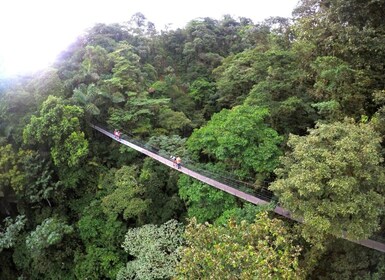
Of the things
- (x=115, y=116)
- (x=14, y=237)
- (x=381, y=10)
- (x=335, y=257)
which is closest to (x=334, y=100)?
(x=381, y=10)

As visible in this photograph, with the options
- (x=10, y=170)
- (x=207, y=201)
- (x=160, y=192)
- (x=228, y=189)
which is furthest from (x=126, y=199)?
(x=10, y=170)

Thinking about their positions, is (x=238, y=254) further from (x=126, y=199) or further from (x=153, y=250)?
(x=126, y=199)

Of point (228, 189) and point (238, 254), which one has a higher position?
point (238, 254)

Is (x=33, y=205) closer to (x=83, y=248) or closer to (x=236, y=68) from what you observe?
(x=83, y=248)

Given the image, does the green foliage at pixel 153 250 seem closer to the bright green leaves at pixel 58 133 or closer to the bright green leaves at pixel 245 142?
the bright green leaves at pixel 245 142

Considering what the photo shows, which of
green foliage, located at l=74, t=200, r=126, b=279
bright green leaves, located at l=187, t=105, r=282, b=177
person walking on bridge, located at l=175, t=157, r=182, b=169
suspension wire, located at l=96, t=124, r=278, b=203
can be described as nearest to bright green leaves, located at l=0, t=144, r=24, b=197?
green foliage, located at l=74, t=200, r=126, b=279

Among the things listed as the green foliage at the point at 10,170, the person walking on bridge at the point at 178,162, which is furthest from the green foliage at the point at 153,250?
the green foliage at the point at 10,170

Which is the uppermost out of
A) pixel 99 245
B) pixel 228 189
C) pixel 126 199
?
pixel 228 189
